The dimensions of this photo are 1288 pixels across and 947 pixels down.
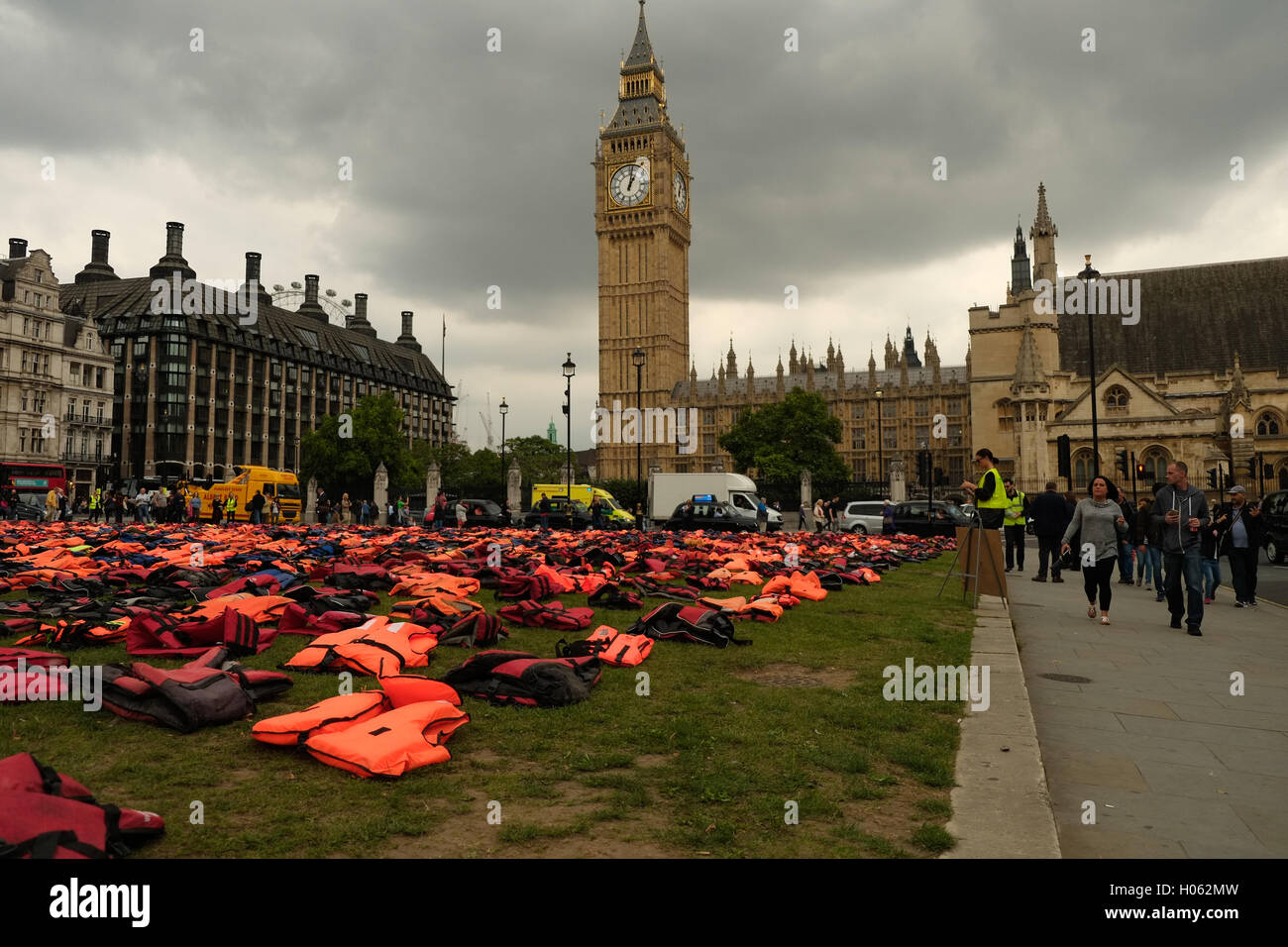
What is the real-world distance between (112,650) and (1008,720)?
24.6ft

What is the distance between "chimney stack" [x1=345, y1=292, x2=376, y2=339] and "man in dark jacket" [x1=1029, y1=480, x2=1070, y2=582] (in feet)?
383

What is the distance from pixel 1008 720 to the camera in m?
5.09

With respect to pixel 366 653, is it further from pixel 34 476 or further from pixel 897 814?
pixel 34 476

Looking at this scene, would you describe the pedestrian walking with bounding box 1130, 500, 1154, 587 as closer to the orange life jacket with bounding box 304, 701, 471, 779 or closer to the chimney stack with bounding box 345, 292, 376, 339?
the orange life jacket with bounding box 304, 701, 471, 779

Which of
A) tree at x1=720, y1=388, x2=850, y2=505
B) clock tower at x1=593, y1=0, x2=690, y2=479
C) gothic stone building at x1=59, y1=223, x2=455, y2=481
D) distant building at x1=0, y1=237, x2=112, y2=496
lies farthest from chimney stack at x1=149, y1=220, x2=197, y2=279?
tree at x1=720, y1=388, x2=850, y2=505

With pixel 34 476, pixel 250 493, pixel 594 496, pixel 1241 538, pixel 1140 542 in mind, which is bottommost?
pixel 1140 542

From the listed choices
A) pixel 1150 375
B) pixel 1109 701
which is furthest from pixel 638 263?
pixel 1109 701

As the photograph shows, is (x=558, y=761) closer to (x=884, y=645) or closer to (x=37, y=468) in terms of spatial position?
(x=884, y=645)

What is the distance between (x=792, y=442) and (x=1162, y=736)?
227 ft

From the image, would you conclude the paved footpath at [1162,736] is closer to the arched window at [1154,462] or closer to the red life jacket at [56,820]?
the red life jacket at [56,820]

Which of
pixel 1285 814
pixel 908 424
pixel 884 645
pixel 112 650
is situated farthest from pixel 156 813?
pixel 908 424

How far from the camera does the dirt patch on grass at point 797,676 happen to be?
636 centimetres

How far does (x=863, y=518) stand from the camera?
3378 centimetres

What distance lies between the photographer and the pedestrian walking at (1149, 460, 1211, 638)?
386 inches
